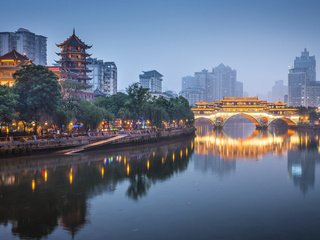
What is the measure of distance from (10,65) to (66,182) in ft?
102

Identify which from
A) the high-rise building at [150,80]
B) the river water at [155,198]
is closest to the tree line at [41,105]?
the river water at [155,198]

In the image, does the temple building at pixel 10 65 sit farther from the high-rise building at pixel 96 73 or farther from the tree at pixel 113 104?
the high-rise building at pixel 96 73

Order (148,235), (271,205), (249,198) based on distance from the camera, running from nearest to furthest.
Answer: (148,235), (271,205), (249,198)

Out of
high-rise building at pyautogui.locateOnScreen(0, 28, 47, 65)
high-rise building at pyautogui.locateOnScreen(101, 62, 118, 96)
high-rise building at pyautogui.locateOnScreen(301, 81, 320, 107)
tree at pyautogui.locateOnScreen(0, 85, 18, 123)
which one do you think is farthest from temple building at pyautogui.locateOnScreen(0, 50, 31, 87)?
high-rise building at pyautogui.locateOnScreen(301, 81, 320, 107)

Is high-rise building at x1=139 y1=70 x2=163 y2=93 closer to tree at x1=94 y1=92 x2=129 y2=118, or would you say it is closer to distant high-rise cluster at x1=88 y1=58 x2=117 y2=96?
distant high-rise cluster at x1=88 y1=58 x2=117 y2=96

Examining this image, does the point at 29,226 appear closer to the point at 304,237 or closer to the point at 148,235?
the point at 148,235

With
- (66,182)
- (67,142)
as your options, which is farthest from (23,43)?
(66,182)

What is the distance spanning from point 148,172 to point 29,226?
13.3 meters

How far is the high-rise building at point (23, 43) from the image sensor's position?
10038 cm

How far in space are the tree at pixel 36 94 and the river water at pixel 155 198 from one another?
15.9 feet

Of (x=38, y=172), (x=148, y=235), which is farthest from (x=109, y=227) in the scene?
(x=38, y=172)

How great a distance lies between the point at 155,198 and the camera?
19.4 meters

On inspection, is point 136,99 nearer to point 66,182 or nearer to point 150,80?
point 66,182

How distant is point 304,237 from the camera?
1365 cm
